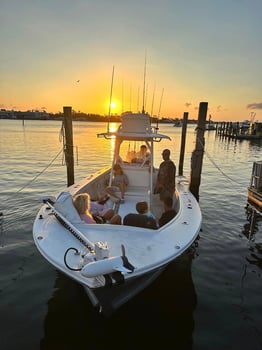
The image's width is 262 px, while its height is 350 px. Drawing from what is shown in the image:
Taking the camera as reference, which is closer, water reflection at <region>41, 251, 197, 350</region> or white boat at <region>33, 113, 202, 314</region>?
white boat at <region>33, 113, 202, 314</region>

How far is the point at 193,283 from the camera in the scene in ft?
17.6

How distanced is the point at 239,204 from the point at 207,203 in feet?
4.65

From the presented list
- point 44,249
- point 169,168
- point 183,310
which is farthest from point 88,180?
point 183,310

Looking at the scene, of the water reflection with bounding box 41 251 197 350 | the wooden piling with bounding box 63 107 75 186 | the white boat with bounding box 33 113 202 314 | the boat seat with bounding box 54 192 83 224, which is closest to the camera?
the white boat with bounding box 33 113 202 314

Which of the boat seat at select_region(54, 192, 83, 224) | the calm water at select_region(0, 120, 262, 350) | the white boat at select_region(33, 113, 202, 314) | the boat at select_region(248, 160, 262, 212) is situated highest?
the boat seat at select_region(54, 192, 83, 224)

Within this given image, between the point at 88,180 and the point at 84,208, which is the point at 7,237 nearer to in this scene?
the point at 88,180


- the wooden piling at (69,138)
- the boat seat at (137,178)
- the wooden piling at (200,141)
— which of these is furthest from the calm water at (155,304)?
the wooden piling at (200,141)

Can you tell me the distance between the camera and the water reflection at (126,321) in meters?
3.84

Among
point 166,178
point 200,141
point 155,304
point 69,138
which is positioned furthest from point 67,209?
point 200,141

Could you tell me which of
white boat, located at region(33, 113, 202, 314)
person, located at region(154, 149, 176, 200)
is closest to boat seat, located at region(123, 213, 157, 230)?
white boat, located at region(33, 113, 202, 314)

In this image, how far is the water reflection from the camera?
384 centimetres

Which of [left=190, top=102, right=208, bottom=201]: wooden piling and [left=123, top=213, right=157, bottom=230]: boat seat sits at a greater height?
[left=190, top=102, right=208, bottom=201]: wooden piling

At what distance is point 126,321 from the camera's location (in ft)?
13.8

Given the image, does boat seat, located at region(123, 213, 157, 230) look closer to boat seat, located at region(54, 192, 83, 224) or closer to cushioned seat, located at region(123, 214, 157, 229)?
cushioned seat, located at region(123, 214, 157, 229)
